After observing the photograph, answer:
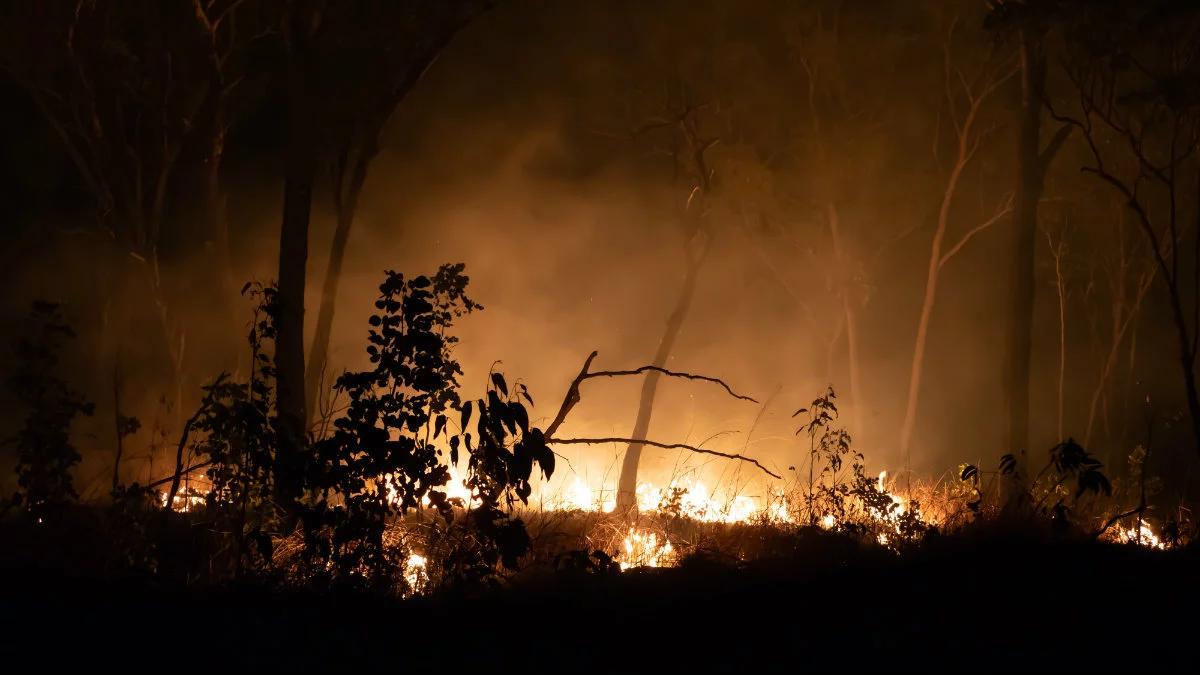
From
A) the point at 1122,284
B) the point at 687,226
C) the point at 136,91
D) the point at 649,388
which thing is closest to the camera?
the point at 136,91

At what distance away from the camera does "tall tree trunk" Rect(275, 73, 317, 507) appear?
7.24 metres

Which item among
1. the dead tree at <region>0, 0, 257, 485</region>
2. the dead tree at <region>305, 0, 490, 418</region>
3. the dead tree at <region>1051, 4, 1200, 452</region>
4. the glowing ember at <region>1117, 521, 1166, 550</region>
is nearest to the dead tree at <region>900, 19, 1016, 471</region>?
the dead tree at <region>1051, 4, 1200, 452</region>

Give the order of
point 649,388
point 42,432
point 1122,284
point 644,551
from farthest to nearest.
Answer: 1. point 1122,284
2. point 649,388
3. point 644,551
4. point 42,432

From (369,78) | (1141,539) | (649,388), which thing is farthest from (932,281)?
(369,78)

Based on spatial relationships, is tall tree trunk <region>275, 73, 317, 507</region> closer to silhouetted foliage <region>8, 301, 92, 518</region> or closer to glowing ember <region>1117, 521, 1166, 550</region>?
silhouetted foliage <region>8, 301, 92, 518</region>

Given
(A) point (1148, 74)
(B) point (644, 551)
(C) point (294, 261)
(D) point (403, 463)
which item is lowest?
(B) point (644, 551)

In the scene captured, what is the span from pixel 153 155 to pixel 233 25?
2.72 m

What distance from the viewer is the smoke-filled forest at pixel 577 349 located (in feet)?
16.5

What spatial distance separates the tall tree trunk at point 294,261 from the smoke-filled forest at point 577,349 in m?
0.03

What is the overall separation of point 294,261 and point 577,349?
14.4 m

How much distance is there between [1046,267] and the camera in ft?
91.5

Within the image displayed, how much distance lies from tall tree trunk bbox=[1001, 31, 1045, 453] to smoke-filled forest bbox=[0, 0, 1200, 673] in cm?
5

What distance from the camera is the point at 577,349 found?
21.9 meters

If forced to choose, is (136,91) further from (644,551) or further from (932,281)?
(932,281)
